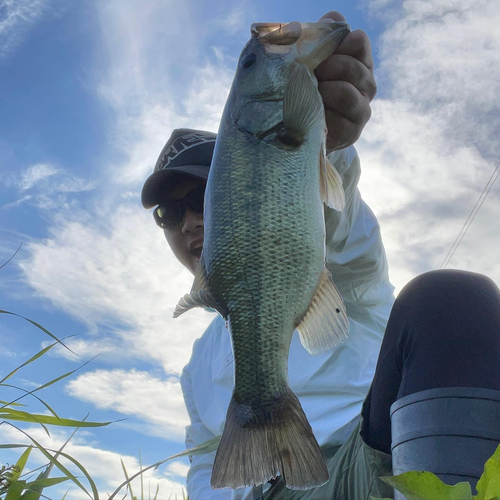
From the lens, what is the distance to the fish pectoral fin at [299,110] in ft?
5.14

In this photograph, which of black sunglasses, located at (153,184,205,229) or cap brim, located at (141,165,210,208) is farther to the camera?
black sunglasses, located at (153,184,205,229)

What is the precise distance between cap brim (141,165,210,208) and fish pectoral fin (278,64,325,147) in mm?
1514

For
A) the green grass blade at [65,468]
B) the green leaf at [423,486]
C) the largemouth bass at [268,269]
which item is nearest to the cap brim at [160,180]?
the largemouth bass at [268,269]

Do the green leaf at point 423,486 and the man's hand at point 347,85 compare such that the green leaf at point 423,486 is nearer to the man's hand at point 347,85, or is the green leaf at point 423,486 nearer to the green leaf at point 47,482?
the green leaf at point 47,482

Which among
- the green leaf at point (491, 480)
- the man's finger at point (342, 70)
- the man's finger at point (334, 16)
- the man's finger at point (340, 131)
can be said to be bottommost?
the green leaf at point (491, 480)

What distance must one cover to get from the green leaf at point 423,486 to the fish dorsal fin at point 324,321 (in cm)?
89

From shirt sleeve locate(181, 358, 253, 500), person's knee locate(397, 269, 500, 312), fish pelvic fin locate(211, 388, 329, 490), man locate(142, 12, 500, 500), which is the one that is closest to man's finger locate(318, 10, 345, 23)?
man locate(142, 12, 500, 500)

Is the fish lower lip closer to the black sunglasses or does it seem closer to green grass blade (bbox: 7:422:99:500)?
the black sunglasses

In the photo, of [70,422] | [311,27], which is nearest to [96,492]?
[70,422]

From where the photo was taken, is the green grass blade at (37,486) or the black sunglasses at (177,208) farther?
the black sunglasses at (177,208)

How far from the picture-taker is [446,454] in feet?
3.72

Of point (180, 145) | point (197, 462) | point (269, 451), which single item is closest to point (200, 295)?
point (269, 451)

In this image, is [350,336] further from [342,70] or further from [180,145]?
[180,145]

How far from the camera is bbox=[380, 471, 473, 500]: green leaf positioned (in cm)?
53
